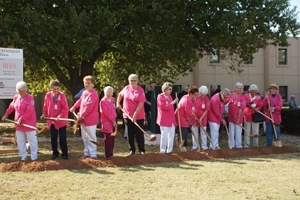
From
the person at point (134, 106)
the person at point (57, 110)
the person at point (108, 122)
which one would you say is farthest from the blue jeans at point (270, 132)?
the person at point (57, 110)

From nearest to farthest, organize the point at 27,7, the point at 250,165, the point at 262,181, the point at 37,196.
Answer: the point at 37,196 → the point at 262,181 → the point at 250,165 → the point at 27,7

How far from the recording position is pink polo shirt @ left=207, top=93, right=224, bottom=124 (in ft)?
37.1

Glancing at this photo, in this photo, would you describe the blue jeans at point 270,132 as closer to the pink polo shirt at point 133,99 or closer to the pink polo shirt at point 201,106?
the pink polo shirt at point 201,106

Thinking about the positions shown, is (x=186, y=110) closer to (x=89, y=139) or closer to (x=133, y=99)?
(x=133, y=99)

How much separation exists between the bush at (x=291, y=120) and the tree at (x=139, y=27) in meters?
2.78

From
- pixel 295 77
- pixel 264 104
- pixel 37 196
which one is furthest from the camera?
pixel 295 77

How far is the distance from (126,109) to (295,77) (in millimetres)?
30052

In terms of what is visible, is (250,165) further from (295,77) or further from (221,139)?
(295,77)

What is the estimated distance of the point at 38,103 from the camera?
3127 centimetres

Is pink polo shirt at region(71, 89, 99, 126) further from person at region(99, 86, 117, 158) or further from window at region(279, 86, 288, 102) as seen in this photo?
window at region(279, 86, 288, 102)

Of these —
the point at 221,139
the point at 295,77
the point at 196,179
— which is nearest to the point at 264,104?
the point at 221,139

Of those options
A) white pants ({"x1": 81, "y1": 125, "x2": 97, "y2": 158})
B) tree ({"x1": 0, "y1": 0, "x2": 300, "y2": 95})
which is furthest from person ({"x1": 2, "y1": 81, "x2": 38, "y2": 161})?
tree ({"x1": 0, "y1": 0, "x2": 300, "y2": 95})

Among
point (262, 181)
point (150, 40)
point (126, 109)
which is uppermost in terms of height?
point (150, 40)

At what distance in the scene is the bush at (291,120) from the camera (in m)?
17.0
